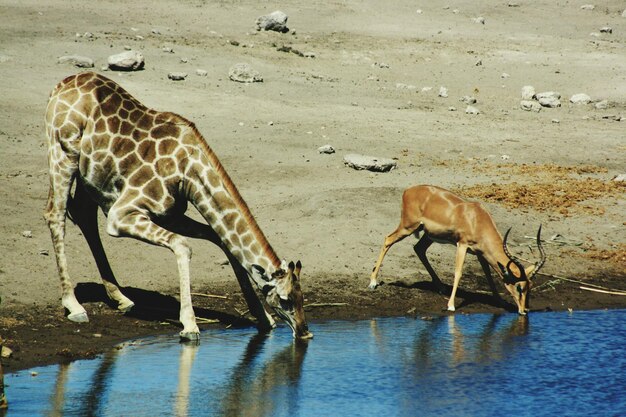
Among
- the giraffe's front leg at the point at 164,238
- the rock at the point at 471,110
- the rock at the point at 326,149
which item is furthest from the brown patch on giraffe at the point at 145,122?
the rock at the point at 471,110

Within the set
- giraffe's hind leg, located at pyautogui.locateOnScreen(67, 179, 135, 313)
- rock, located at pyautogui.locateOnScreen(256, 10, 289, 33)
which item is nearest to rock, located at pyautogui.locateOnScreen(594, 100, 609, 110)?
rock, located at pyautogui.locateOnScreen(256, 10, 289, 33)

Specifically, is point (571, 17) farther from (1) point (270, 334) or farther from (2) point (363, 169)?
(1) point (270, 334)

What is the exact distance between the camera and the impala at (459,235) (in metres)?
14.8

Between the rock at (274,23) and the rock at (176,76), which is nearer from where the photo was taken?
the rock at (176,76)

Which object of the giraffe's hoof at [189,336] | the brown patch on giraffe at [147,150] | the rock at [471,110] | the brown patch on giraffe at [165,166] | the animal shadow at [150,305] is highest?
the brown patch on giraffe at [147,150]

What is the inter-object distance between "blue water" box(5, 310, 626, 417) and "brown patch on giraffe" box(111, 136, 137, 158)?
2.45 m

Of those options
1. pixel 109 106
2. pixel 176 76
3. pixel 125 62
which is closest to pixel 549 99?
pixel 176 76

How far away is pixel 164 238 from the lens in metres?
12.5

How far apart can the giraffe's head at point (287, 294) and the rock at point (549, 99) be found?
64.4 feet

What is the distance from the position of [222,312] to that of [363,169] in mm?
8471

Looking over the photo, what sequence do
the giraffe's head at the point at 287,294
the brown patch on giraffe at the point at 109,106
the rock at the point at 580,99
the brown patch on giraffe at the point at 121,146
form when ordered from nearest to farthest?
1. the giraffe's head at the point at 287,294
2. the brown patch on giraffe at the point at 121,146
3. the brown patch on giraffe at the point at 109,106
4. the rock at the point at 580,99

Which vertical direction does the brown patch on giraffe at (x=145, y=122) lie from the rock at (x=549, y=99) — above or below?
above

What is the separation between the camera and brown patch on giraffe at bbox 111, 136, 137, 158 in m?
13.2

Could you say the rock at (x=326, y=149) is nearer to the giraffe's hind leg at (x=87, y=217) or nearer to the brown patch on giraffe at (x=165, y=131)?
the giraffe's hind leg at (x=87, y=217)
